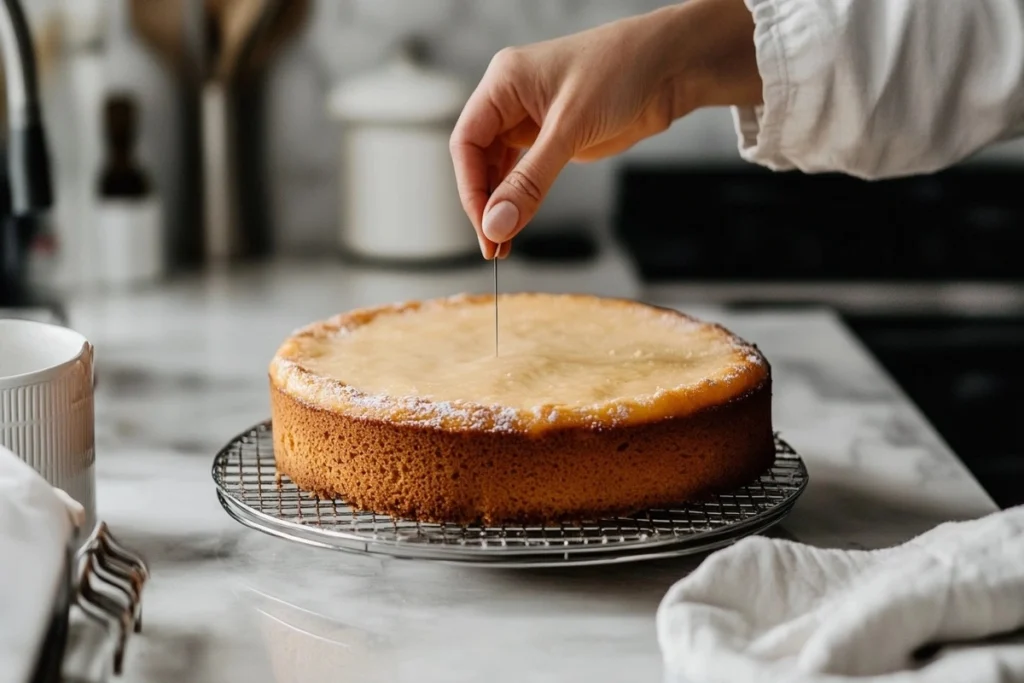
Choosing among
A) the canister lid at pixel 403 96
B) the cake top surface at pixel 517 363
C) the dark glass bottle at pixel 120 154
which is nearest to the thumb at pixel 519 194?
the cake top surface at pixel 517 363

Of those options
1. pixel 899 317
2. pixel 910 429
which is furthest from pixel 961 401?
pixel 910 429

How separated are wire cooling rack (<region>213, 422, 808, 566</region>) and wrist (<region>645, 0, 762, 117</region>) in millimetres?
427

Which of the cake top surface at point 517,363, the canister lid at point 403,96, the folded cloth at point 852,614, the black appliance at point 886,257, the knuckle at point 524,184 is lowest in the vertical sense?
the black appliance at point 886,257

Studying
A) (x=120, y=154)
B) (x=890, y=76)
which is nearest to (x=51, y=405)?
(x=890, y=76)

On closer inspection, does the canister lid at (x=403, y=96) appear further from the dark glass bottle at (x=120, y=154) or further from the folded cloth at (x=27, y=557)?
the folded cloth at (x=27, y=557)

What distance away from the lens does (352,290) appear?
2.28 metres

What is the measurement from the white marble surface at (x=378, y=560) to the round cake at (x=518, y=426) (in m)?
0.06

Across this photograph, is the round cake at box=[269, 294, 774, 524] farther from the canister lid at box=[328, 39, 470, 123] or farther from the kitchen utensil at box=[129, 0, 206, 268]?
the kitchen utensil at box=[129, 0, 206, 268]

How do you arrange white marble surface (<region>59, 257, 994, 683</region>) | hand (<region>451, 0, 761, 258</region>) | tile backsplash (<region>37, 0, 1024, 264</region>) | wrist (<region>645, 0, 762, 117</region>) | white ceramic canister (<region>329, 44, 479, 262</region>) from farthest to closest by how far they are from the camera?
tile backsplash (<region>37, 0, 1024, 264</region>) < white ceramic canister (<region>329, 44, 479, 262</region>) < wrist (<region>645, 0, 762, 117</region>) < hand (<region>451, 0, 761, 258</region>) < white marble surface (<region>59, 257, 994, 683</region>)

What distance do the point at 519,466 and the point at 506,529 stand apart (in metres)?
0.05

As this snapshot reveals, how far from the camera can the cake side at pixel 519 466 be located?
1.04 m

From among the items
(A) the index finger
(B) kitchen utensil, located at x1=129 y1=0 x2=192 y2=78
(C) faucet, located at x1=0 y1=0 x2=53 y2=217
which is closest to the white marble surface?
(C) faucet, located at x1=0 y1=0 x2=53 y2=217

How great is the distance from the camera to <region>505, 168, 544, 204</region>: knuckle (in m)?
1.14

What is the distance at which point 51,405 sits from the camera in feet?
3.28
